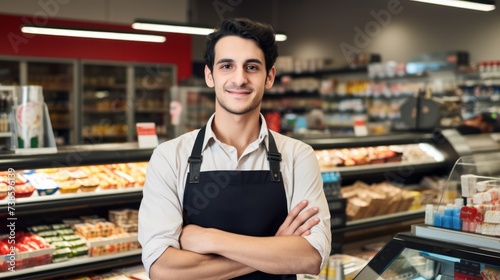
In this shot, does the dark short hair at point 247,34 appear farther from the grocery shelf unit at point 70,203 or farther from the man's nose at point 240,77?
the grocery shelf unit at point 70,203

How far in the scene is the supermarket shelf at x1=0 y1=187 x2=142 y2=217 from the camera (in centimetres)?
291

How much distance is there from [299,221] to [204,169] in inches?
14.8

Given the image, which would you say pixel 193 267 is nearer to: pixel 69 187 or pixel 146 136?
pixel 69 187

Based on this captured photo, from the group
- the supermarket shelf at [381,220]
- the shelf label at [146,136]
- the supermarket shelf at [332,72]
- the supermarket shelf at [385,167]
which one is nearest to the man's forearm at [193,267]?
the shelf label at [146,136]

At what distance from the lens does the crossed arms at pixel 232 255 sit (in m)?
1.81

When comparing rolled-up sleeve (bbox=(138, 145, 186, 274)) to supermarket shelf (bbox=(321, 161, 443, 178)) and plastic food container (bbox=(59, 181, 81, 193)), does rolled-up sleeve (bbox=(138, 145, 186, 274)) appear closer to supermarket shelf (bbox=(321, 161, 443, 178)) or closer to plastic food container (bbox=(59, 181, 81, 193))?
plastic food container (bbox=(59, 181, 81, 193))

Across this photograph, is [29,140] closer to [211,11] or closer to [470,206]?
[470,206]

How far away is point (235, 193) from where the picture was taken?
189 cm

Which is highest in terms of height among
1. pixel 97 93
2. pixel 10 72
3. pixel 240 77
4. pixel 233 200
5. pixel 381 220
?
pixel 10 72

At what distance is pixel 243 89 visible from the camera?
1.82m

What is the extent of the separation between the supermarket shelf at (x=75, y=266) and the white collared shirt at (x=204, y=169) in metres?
1.33

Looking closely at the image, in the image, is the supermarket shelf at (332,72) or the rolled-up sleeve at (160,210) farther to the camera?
the supermarket shelf at (332,72)

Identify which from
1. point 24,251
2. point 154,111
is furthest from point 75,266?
point 154,111

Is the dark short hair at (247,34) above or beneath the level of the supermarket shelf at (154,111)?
above
